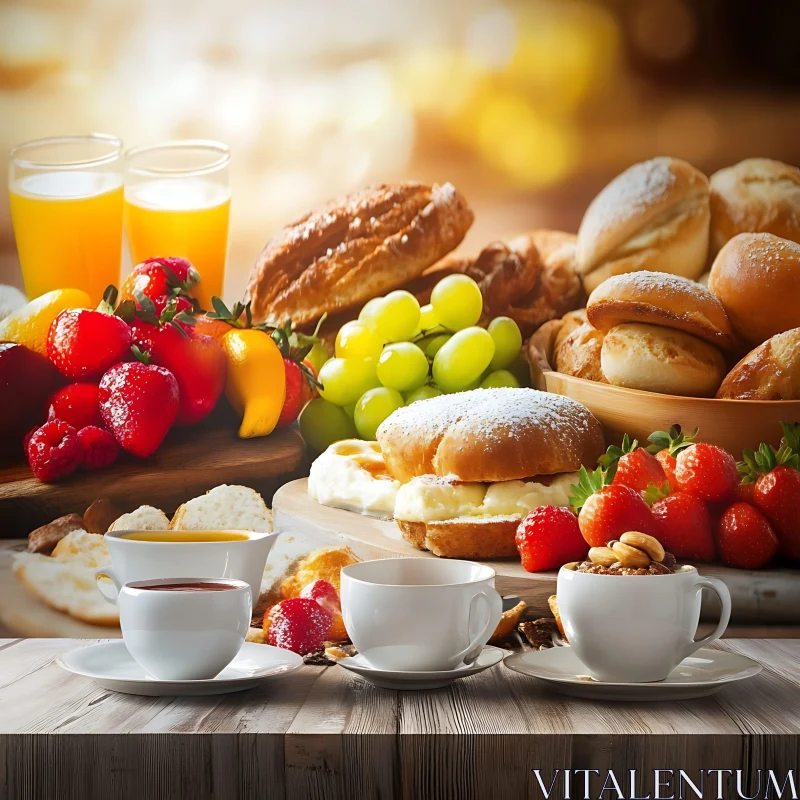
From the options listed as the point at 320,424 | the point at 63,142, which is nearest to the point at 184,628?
the point at 320,424

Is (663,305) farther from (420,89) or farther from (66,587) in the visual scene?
(66,587)

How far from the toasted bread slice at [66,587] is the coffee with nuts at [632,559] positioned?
33.1 inches

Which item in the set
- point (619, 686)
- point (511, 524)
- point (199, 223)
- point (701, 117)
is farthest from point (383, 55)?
point (619, 686)

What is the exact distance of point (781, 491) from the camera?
1.34m

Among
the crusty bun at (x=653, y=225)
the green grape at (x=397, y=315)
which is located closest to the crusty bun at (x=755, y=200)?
the crusty bun at (x=653, y=225)

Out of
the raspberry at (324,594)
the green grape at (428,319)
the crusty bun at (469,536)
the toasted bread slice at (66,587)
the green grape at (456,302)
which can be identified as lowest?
the toasted bread slice at (66,587)

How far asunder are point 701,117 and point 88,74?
1.02 metres

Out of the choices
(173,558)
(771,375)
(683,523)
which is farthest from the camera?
(771,375)

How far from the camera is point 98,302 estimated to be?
1572mm

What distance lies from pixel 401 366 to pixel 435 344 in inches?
2.8

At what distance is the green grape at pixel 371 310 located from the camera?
155 cm

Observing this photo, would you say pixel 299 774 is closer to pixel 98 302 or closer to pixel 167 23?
pixel 98 302

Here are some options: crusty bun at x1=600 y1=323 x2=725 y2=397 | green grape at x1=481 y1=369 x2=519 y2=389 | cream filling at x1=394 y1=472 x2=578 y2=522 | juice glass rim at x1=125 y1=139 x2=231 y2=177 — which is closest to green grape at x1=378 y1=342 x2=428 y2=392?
green grape at x1=481 y1=369 x2=519 y2=389

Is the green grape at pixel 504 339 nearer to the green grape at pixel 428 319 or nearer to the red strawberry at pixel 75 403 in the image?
the green grape at pixel 428 319
